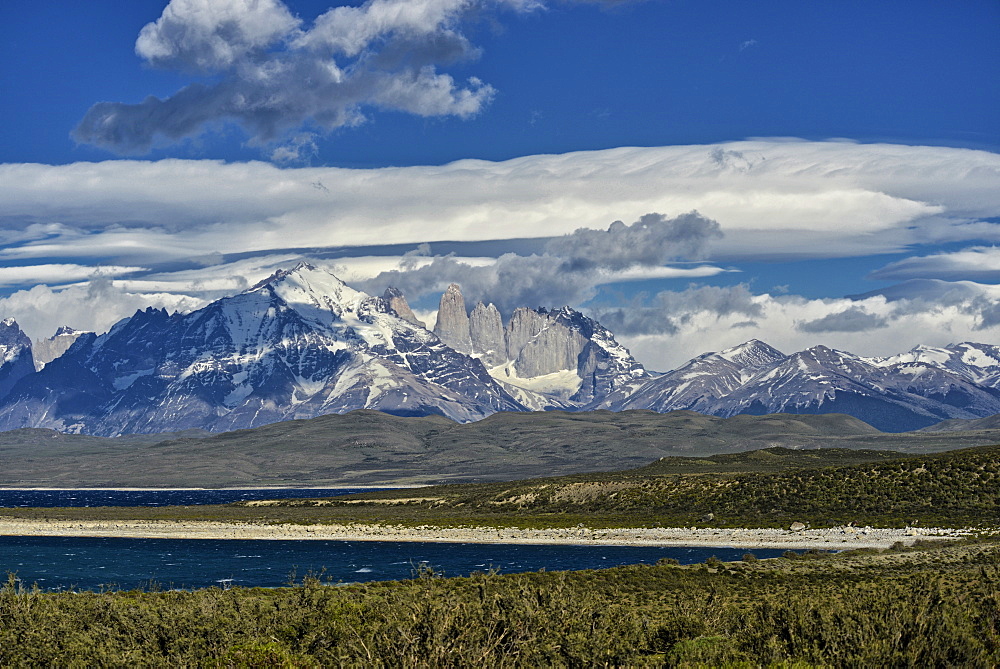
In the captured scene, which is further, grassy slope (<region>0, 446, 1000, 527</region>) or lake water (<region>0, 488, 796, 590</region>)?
grassy slope (<region>0, 446, 1000, 527</region>)

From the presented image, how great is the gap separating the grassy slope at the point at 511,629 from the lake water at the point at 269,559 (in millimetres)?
36633

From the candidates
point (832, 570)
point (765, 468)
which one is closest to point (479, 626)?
point (832, 570)

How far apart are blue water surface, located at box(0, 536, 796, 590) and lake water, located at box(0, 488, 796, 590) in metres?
0.11

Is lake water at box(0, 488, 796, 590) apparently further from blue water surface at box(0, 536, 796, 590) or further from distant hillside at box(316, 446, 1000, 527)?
distant hillside at box(316, 446, 1000, 527)

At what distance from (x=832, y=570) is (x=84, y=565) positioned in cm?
7923

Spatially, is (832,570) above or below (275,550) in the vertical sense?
above

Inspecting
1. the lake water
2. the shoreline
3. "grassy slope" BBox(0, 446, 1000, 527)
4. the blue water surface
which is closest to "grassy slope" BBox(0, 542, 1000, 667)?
the blue water surface

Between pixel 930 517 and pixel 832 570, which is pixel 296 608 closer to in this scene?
pixel 832 570

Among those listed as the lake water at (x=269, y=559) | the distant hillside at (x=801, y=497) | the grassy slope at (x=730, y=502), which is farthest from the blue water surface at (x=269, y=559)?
the distant hillside at (x=801, y=497)

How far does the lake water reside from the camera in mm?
97750

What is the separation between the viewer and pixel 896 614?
118 ft

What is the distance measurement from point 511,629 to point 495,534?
10696 cm

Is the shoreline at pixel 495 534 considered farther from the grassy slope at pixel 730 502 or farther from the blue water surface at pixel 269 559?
the grassy slope at pixel 730 502

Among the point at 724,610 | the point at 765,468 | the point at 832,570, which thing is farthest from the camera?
the point at 765,468
